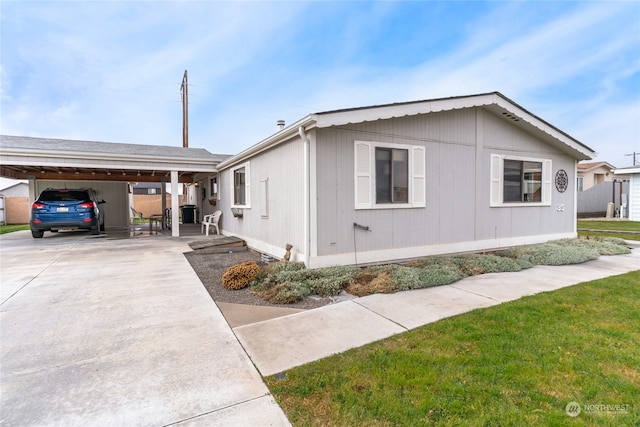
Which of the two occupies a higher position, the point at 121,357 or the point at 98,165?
the point at 98,165

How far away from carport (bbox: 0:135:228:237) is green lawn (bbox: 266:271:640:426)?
8.69 metres

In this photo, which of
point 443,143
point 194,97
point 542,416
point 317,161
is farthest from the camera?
point 194,97

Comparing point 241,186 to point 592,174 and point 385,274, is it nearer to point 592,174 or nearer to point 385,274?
point 385,274

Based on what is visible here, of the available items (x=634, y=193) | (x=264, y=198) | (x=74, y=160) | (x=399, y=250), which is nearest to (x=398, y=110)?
(x=399, y=250)

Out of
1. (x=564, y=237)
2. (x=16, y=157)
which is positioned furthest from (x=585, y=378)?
(x=16, y=157)

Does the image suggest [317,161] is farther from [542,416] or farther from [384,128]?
[542,416]

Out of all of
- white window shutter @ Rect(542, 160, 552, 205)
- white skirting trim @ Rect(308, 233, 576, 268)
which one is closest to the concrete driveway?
white skirting trim @ Rect(308, 233, 576, 268)

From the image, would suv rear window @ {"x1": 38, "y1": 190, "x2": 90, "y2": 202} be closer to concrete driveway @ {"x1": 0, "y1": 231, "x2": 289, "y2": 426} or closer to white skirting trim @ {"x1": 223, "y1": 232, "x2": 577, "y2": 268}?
concrete driveway @ {"x1": 0, "y1": 231, "x2": 289, "y2": 426}

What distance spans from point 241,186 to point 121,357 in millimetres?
6795

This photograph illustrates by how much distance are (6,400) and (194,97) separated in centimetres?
2109

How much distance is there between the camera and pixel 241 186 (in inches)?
360

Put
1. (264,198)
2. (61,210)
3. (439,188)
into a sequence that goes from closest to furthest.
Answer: (439,188) < (264,198) < (61,210)

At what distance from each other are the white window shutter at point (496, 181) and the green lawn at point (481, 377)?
4.42 meters

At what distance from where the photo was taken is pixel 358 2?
9156mm
